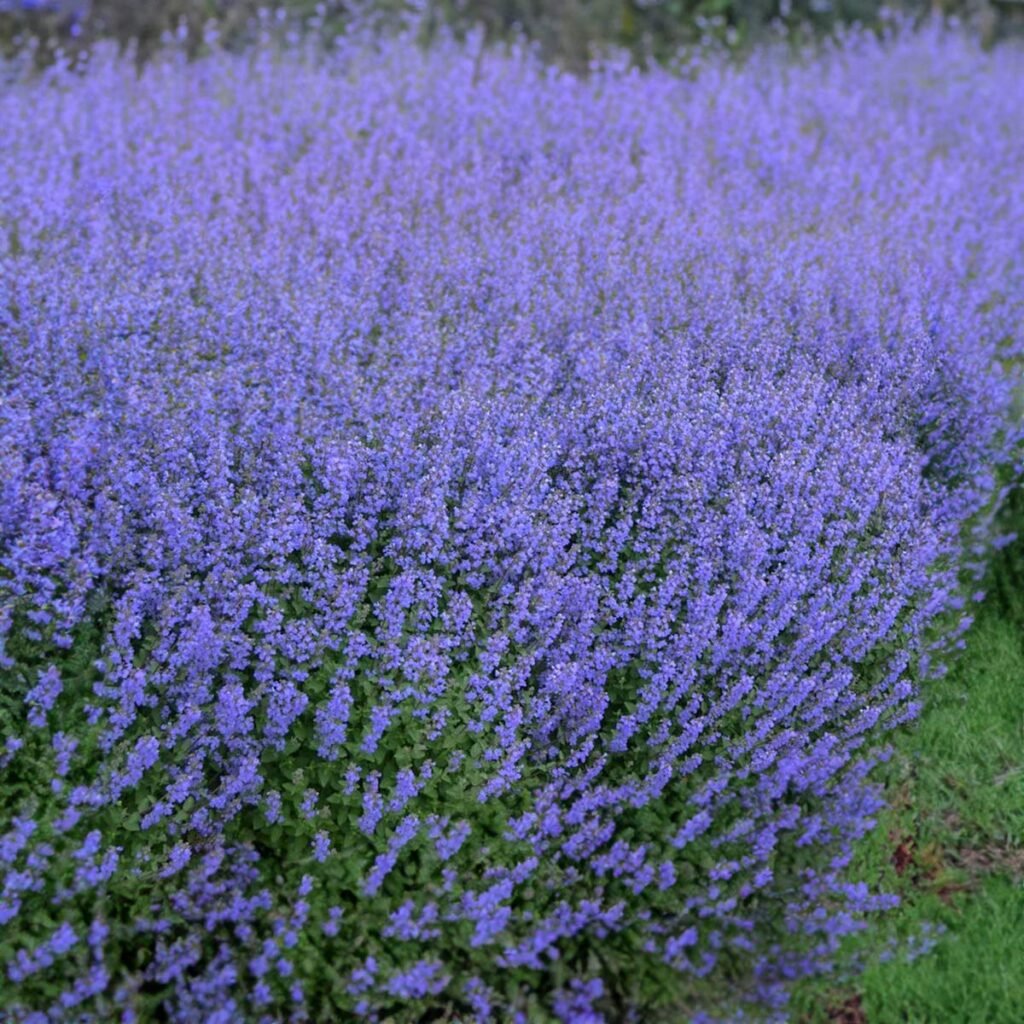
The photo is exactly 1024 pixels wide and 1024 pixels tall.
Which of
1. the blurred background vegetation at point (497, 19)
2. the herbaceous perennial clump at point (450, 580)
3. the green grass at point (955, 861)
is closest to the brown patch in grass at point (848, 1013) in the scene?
the green grass at point (955, 861)

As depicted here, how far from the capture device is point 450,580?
3307 mm

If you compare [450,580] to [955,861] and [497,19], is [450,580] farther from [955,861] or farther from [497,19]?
[497,19]

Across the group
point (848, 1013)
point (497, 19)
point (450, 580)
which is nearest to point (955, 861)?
point (848, 1013)

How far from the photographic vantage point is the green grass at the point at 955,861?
9.72 feet

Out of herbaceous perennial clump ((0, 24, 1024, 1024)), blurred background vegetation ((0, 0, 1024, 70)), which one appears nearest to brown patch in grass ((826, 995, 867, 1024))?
herbaceous perennial clump ((0, 24, 1024, 1024))

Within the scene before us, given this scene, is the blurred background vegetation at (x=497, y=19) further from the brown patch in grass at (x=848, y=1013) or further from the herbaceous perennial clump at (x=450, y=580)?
the brown patch in grass at (x=848, y=1013)

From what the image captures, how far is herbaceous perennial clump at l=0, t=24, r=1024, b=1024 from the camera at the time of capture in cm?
271

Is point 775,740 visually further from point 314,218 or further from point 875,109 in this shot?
point 875,109

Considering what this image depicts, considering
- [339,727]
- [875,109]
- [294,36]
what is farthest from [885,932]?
[294,36]

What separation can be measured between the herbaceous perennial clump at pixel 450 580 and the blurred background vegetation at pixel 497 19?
2.68 m

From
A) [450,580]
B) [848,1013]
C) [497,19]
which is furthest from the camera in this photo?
[497,19]

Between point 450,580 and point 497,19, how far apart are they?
18.3 feet

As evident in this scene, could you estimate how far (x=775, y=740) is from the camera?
119 inches

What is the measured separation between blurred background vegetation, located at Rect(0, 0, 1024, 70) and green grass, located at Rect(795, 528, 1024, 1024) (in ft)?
16.8
